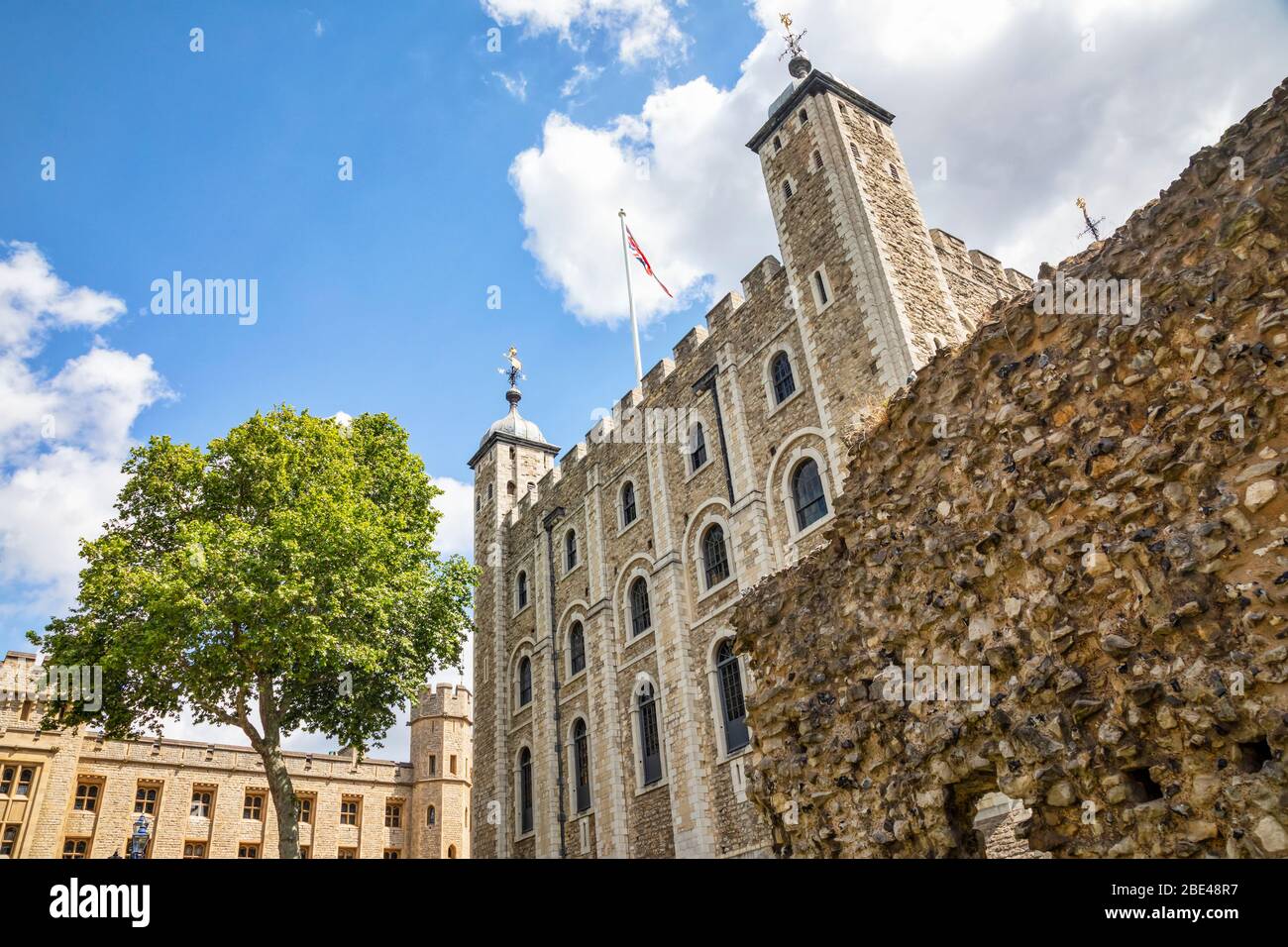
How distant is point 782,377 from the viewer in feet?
65.0

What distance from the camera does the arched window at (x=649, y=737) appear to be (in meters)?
20.6

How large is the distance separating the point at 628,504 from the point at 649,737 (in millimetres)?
6950

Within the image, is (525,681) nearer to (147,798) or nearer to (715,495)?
(715,495)

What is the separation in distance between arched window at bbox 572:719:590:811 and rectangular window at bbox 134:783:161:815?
21.6 m

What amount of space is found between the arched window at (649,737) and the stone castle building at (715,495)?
52mm

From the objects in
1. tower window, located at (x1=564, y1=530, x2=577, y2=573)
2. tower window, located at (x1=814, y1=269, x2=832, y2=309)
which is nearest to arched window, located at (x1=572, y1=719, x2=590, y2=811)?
tower window, located at (x1=564, y1=530, x2=577, y2=573)

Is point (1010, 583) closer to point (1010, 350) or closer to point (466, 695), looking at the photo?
point (1010, 350)

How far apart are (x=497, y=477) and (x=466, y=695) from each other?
54.6 feet

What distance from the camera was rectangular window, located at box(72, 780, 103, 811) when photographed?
32.9m

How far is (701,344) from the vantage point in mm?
22922

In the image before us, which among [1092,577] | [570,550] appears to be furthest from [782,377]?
[1092,577]
